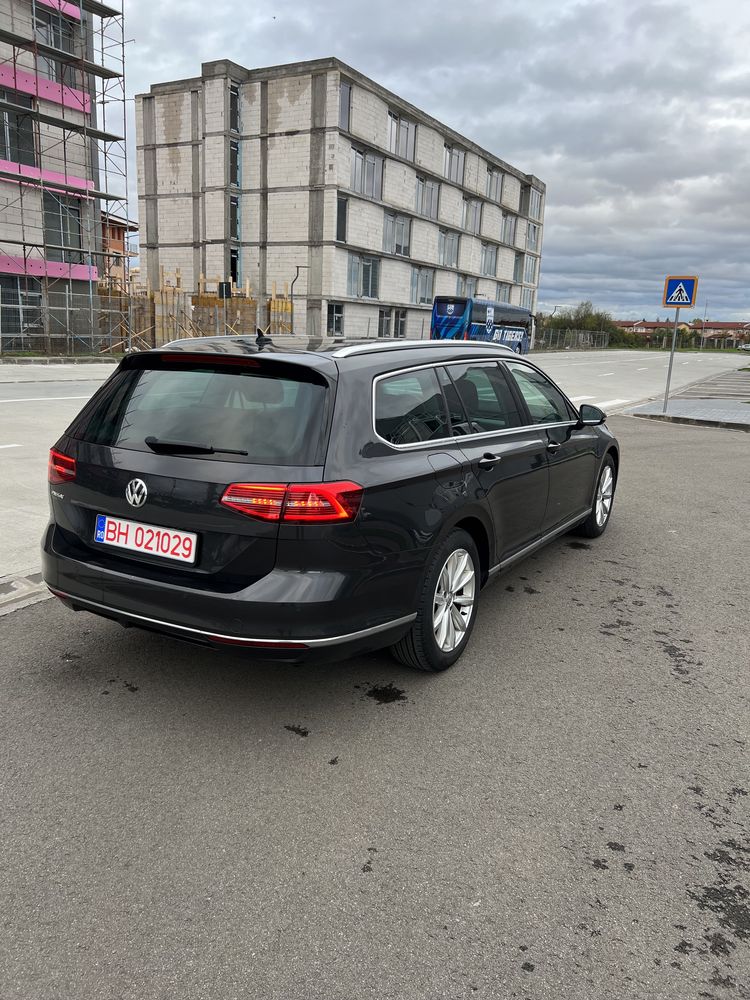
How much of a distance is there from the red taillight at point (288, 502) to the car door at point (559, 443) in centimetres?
222

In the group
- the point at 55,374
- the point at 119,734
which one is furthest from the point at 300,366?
the point at 55,374

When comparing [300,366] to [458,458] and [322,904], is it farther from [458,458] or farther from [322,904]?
[322,904]

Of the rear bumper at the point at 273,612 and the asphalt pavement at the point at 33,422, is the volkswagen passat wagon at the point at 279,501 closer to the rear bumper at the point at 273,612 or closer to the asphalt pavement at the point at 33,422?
the rear bumper at the point at 273,612

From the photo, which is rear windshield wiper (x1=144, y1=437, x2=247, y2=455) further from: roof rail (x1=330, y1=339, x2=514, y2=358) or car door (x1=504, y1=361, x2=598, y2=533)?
car door (x1=504, y1=361, x2=598, y2=533)

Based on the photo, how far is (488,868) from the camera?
246cm

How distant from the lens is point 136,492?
3.19m

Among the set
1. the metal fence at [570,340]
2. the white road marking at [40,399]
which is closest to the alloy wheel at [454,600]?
the white road marking at [40,399]

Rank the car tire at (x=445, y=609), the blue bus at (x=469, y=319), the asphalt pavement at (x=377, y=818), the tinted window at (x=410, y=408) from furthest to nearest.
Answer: the blue bus at (x=469, y=319) < the car tire at (x=445, y=609) < the tinted window at (x=410, y=408) < the asphalt pavement at (x=377, y=818)

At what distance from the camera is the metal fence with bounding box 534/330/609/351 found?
77.2 m

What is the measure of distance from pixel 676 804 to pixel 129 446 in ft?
8.40

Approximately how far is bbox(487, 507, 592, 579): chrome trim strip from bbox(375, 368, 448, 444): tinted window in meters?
0.92

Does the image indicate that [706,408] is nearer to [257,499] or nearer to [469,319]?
[257,499]

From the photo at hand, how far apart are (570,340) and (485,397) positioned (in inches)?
3371

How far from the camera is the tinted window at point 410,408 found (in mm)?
3408
